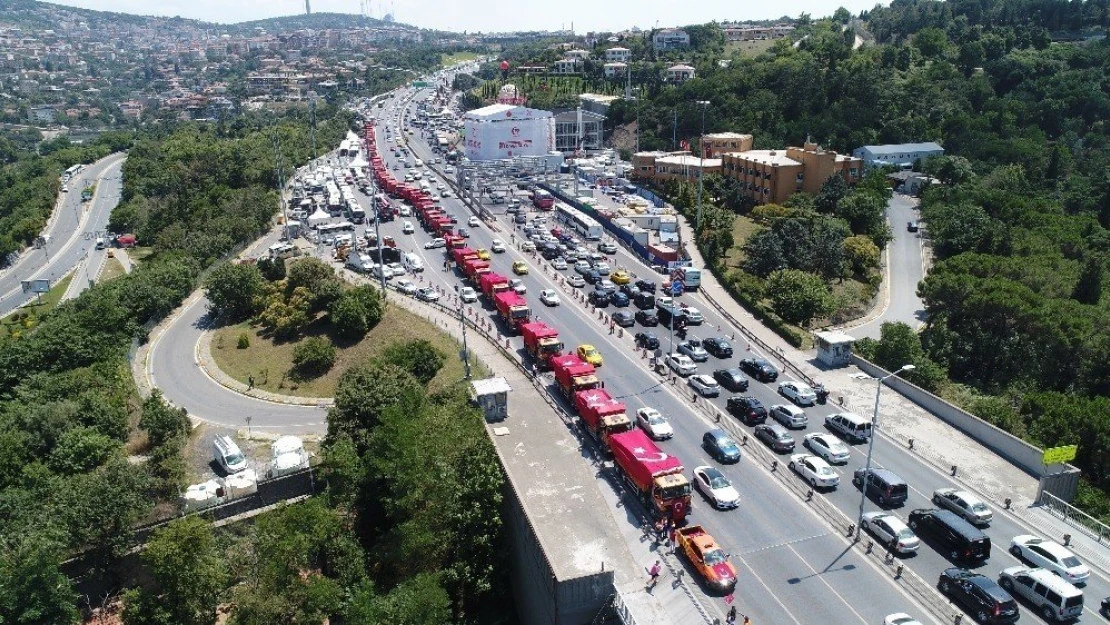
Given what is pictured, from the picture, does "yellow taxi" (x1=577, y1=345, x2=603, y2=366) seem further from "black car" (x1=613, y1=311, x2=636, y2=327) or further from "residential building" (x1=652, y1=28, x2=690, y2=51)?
"residential building" (x1=652, y1=28, x2=690, y2=51)

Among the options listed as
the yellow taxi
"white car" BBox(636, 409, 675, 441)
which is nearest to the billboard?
the yellow taxi

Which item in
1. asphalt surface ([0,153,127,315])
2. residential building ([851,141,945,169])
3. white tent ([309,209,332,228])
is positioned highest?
residential building ([851,141,945,169])

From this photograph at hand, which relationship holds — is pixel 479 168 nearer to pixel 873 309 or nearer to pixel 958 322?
pixel 873 309

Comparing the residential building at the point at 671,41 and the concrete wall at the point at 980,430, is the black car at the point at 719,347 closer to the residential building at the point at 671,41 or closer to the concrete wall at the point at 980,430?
the concrete wall at the point at 980,430

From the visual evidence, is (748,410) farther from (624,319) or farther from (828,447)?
(624,319)

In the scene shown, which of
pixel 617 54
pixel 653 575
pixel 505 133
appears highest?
pixel 617 54

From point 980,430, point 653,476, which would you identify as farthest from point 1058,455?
point 653,476

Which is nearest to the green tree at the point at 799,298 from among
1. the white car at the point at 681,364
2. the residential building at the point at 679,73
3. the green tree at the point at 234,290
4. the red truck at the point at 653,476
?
the white car at the point at 681,364
